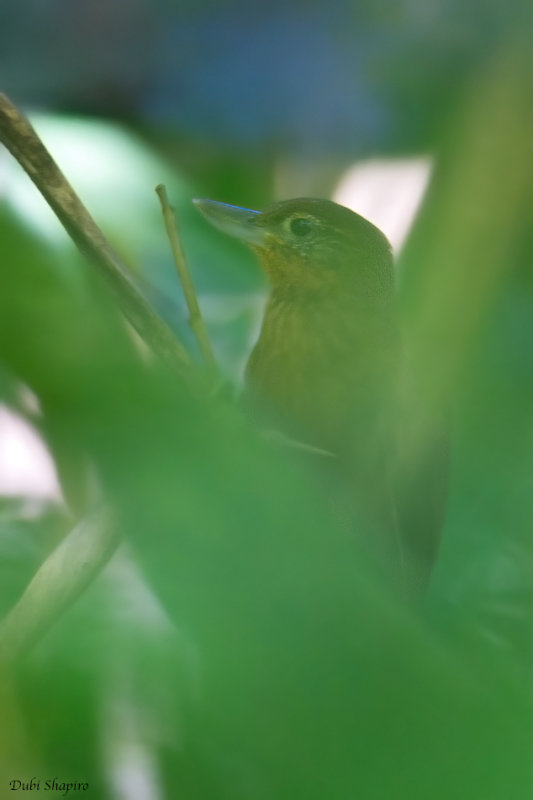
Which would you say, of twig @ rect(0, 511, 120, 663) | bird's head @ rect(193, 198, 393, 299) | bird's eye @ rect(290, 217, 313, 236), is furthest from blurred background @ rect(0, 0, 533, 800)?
bird's eye @ rect(290, 217, 313, 236)

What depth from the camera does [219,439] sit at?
136 millimetres

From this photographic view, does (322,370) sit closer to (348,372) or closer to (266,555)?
(348,372)

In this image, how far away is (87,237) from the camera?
24cm

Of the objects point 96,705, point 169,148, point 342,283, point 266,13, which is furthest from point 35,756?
point 266,13

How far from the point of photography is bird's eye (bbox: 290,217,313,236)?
797 mm

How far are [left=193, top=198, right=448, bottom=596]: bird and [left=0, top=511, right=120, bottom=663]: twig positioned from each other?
0.05 m

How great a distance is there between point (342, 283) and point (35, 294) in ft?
2.16

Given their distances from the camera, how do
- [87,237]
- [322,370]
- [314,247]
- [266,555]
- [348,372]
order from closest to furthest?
[266,555], [87,237], [348,372], [322,370], [314,247]

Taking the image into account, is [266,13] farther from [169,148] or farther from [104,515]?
[104,515]

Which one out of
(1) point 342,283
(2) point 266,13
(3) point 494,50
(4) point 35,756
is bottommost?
(4) point 35,756

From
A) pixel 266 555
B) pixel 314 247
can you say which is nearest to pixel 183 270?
pixel 266 555

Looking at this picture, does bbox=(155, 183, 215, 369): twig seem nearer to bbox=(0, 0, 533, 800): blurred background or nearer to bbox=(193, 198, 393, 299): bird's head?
bbox=(0, 0, 533, 800): blurred background

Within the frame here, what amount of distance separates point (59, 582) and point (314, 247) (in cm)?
64

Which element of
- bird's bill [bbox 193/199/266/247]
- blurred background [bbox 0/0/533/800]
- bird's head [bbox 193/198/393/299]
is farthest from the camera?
bird's head [bbox 193/198/393/299]
